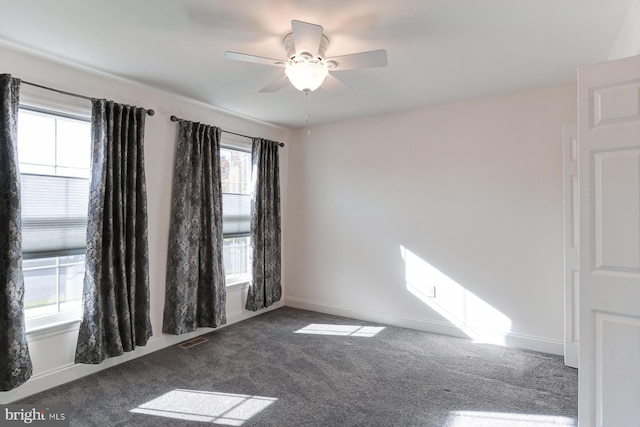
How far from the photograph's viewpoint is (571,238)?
9.57ft

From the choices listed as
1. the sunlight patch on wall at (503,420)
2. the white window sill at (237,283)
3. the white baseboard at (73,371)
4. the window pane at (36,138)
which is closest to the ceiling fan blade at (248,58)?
the window pane at (36,138)

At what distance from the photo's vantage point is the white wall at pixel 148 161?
257 centimetres

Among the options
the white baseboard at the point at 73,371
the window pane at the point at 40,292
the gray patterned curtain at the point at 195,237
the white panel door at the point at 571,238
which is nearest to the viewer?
the white baseboard at the point at 73,371

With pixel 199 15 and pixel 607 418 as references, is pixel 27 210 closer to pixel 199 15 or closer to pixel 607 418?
pixel 199 15

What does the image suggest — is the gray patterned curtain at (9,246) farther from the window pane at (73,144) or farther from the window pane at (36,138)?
the window pane at (73,144)

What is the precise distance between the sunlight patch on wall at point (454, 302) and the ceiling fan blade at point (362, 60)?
2402 mm

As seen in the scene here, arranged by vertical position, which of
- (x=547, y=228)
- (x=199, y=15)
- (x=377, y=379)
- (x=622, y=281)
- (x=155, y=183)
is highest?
(x=199, y=15)

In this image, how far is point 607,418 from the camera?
1.75 m

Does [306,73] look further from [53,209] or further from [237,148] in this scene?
[237,148]

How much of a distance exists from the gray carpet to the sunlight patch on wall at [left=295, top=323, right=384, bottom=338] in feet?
0.51

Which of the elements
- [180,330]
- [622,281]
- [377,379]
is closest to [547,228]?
[622,281]

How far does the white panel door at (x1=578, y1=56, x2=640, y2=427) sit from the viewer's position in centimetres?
168

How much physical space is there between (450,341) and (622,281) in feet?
7.11

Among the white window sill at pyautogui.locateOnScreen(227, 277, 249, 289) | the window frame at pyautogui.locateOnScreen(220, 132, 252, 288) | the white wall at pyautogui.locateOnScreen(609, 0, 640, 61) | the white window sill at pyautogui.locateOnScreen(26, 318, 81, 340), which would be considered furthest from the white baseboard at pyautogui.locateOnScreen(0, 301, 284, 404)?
the white wall at pyautogui.locateOnScreen(609, 0, 640, 61)
